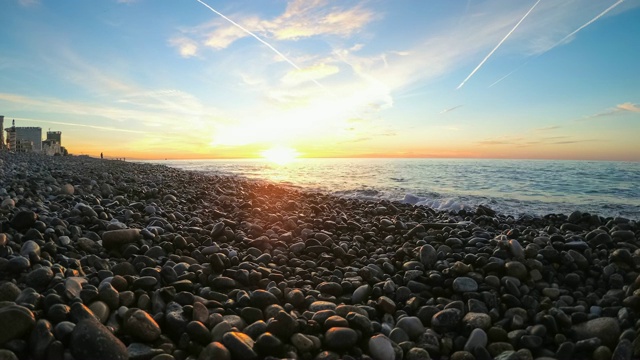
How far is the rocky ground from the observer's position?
103 inches

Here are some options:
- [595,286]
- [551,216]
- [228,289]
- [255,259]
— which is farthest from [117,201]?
[551,216]

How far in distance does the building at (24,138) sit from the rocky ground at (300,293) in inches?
3336

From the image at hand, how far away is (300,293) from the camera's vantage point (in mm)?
3535

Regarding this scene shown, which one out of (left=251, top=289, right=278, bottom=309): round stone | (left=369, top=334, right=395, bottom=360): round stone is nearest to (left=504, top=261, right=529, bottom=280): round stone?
(left=369, top=334, right=395, bottom=360): round stone

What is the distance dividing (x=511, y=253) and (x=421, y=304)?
1922mm

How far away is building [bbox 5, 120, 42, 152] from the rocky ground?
278 feet

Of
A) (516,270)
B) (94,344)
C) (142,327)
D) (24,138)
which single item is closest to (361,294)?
(516,270)

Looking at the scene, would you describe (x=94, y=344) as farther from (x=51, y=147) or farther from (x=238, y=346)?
(x=51, y=147)

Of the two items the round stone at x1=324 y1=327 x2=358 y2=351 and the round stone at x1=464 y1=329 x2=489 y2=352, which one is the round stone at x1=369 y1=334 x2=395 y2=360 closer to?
the round stone at x1=324 y1=327 x2=358 y2=351

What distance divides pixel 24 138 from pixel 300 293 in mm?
95838

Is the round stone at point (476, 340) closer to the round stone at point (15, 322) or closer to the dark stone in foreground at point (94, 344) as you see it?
the dark stone in foreground at point (94, 344)

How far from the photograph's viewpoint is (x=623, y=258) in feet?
14.5

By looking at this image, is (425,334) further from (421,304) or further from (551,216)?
(551,216)

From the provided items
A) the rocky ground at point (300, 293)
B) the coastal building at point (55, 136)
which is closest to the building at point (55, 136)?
the coastal building at point (55, 136)
